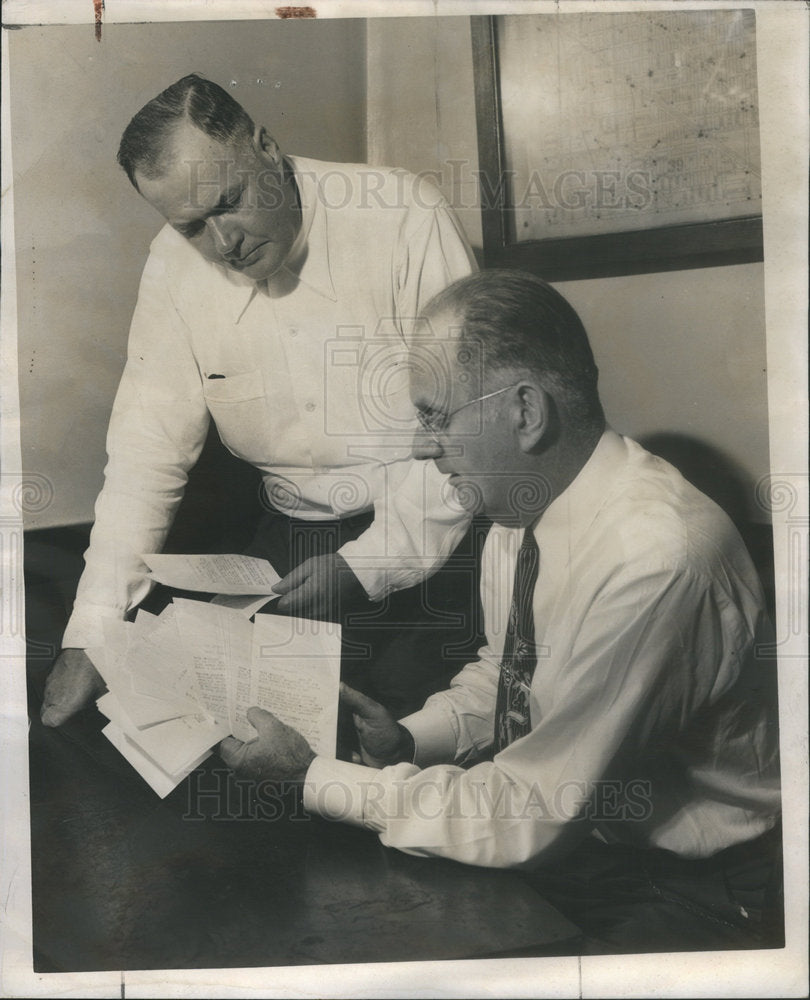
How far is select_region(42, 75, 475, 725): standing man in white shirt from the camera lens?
5.04 feet

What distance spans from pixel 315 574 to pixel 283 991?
68 cm

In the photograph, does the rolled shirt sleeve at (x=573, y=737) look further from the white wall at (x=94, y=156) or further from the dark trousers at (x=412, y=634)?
the white wall at (x=94, y=156)

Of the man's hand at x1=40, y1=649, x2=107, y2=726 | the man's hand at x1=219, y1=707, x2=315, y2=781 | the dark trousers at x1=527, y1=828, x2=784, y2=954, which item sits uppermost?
the man's hand at x1=40, y1=649, x2=107, y2=726

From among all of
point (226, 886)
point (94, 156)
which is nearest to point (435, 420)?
point (94, 156)

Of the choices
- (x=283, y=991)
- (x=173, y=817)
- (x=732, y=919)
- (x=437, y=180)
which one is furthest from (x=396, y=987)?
(x=437, y=180)

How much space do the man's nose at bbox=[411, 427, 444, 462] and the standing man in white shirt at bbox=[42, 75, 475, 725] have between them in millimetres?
23

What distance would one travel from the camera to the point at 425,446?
5.01 feet

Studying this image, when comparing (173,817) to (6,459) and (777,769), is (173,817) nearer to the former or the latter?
(6,459)

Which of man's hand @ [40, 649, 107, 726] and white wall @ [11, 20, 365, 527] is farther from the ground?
white wall @ [11, 20, 365, 527]

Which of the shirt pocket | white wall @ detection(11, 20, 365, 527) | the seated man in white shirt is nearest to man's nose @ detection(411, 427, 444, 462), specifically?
the seated man in white shirt

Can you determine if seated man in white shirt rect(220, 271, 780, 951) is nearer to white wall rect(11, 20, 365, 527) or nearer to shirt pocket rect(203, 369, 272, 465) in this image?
shirt pocket rect(203, 369, 272, 465)

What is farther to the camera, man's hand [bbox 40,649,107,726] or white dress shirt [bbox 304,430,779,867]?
man's hand [bbox 40,649,107,726]

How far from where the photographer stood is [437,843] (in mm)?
1520

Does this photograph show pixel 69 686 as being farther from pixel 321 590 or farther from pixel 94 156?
pixel 94 156
